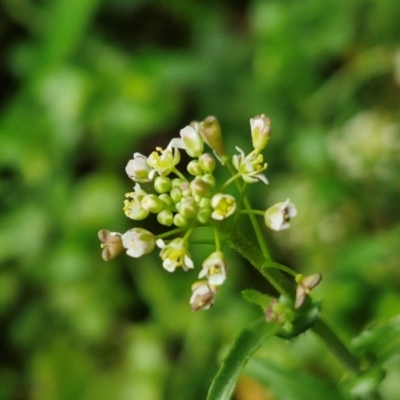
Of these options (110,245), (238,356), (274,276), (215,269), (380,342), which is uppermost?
(110,245)

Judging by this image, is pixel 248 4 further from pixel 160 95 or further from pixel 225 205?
pixel 225 205

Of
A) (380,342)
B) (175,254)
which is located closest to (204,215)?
(175,254)

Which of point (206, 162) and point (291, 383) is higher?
point (206, 162)

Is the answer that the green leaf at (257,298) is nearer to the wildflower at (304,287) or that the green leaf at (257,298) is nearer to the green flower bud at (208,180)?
the wildflower at (304,287)

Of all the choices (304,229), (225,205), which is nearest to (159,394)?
(304,229)

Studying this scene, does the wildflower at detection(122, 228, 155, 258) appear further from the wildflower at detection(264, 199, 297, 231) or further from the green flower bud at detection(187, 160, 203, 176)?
the wildflower at detection(264, 199, 297, 231)

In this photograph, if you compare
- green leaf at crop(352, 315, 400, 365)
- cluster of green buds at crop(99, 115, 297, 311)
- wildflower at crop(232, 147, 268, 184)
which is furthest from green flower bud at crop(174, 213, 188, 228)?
green leaf at crop(352, 315, 400, 365)

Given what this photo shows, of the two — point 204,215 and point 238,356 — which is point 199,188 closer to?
point 204,215
